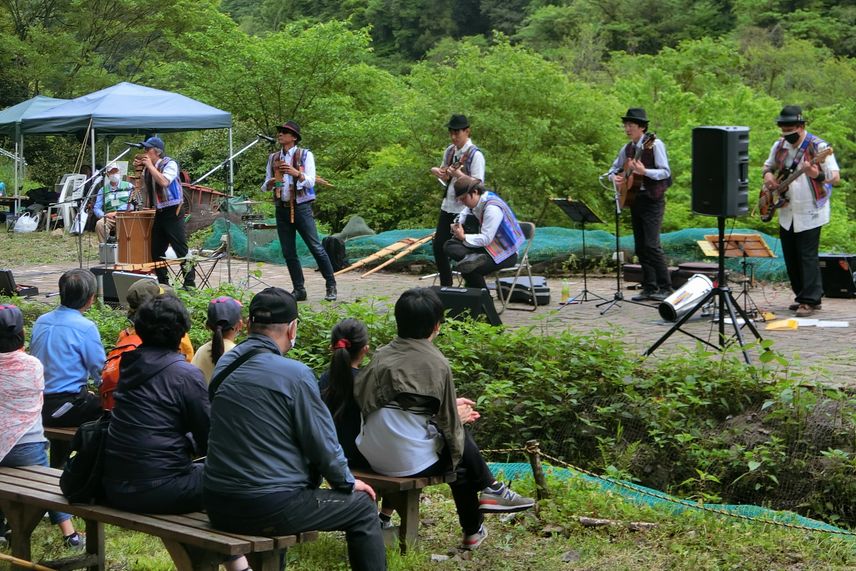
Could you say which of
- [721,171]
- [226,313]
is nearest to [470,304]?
[721,171]

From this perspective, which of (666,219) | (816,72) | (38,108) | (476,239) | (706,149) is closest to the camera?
(706,149)

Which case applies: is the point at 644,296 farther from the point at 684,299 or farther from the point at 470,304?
the point at 470,304

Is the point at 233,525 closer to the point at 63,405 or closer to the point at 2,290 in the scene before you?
the point at 63,405

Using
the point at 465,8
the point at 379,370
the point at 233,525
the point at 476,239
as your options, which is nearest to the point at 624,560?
the point at 379,370

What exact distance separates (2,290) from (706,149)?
781cm

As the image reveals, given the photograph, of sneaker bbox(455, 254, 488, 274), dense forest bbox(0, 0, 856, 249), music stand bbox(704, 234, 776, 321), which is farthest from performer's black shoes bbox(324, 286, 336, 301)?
dense forest bbox(0, 0, 856, 249)

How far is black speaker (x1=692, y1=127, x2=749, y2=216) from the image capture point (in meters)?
8.40

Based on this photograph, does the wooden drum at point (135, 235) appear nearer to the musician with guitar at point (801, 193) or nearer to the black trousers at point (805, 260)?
the musician with guitar at point (801, 193)

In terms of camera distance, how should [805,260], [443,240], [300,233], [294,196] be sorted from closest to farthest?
[805,260], [443,240], [294,196], [300,233]

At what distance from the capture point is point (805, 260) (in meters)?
10.2

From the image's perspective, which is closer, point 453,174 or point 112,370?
point 112,370

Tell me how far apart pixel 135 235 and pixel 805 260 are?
695 centimetres

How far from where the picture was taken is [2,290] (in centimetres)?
1231

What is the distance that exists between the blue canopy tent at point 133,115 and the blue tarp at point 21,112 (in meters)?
2.10
